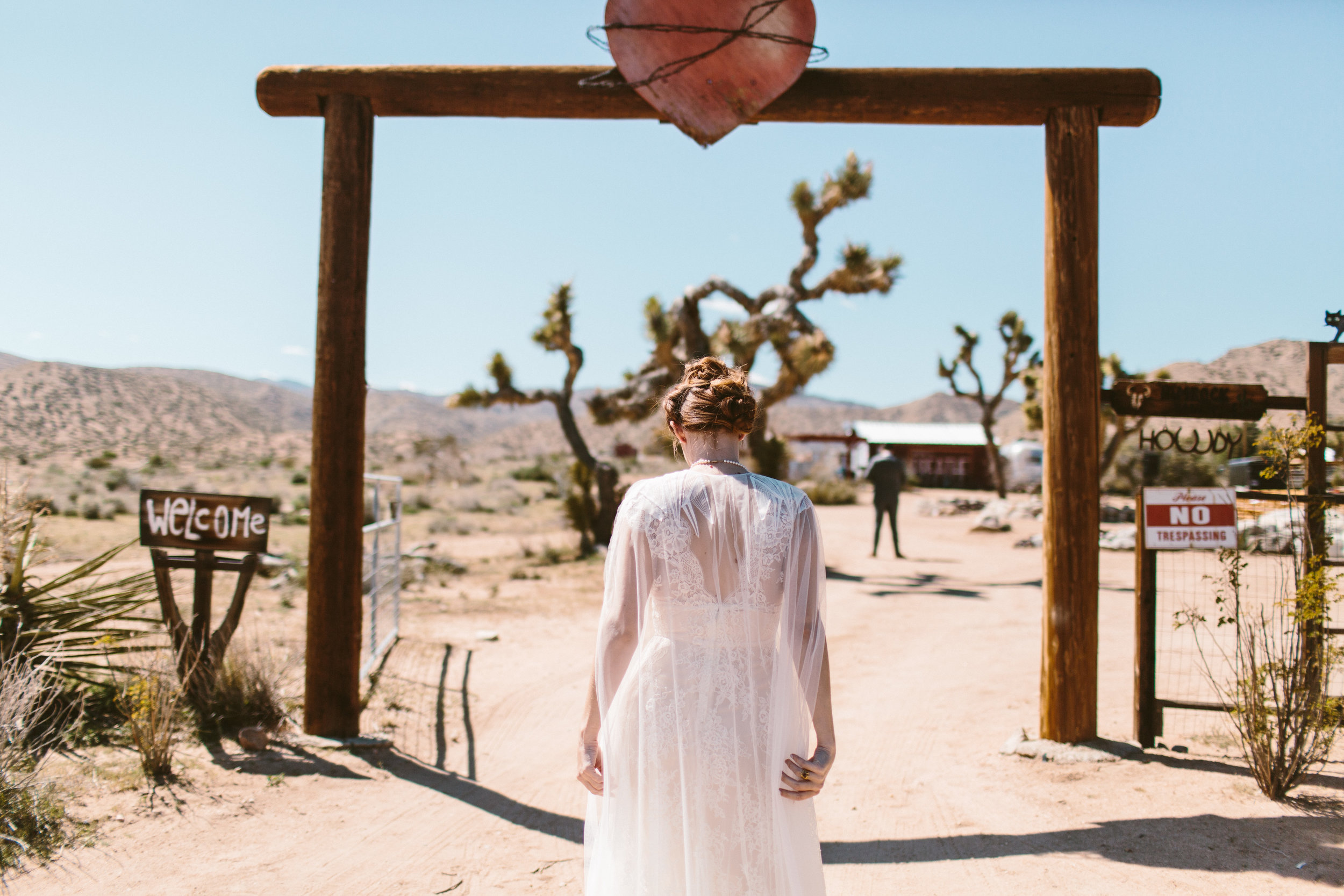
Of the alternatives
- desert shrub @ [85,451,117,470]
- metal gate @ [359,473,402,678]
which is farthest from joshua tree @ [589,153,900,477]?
desert shrub @ [85,451,117,470]

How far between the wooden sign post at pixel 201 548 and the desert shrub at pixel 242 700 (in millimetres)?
69

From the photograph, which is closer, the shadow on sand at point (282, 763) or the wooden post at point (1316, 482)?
the wooden post at point (1316, 482)

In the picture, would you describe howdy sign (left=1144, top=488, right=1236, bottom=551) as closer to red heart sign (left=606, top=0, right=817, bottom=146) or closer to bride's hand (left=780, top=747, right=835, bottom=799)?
red heart sign (left=606, top=0, right=817, bottom=146)

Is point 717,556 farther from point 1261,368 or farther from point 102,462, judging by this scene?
point 102,462

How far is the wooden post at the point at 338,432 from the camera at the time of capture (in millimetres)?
4551

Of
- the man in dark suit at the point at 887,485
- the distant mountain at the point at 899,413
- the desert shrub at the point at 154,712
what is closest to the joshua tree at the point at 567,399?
the man in dark suit at the point at 887,485

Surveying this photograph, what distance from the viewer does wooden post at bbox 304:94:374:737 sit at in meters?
4.55

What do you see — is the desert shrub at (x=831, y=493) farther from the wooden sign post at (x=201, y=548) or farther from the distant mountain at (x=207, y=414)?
the wooden sign post at (x=201, y=548)

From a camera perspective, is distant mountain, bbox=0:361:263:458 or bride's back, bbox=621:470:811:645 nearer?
bride's back, bbox=621:470:811:645

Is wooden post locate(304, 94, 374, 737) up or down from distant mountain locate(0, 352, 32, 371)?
down

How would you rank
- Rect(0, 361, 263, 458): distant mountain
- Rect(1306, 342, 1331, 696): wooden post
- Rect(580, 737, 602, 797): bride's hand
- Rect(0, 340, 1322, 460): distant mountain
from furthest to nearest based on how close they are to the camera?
Rect(0, 361, 263, 458): distant mountain → Rect(0, 340, 1322, 460): distant mountain → Rect(1306, 342, 1331, 696): wooden post → Rect(580, 737, 602, 797): bride's hand

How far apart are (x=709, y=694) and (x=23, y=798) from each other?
9.93 feet

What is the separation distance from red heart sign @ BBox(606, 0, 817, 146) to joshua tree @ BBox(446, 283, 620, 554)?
10.9 metres

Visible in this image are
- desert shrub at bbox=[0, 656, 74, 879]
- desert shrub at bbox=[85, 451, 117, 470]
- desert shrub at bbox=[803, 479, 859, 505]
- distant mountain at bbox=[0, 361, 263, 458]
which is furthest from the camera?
distant mountain at bbox=[0, 361, 263, 458]
